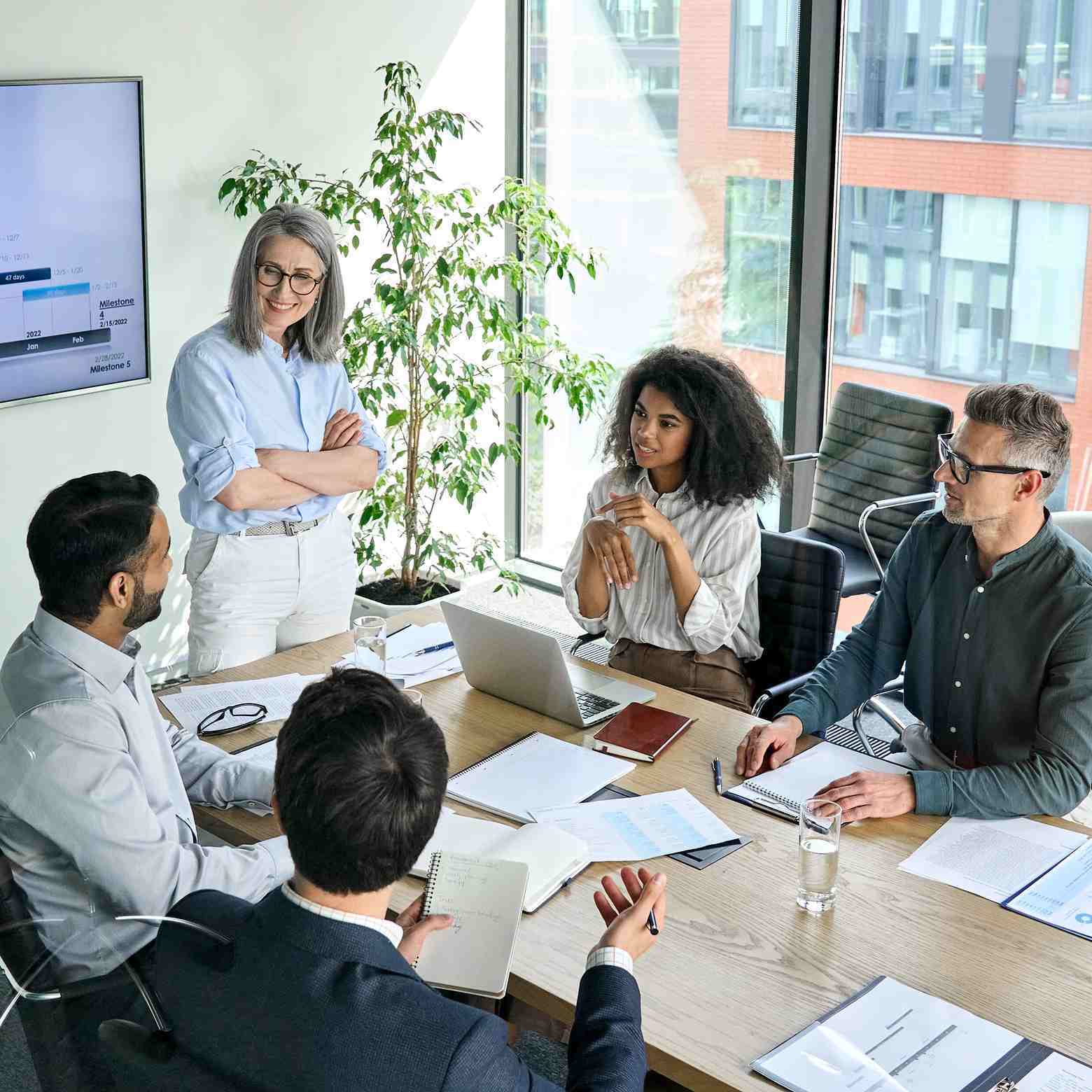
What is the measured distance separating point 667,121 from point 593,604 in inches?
99.9

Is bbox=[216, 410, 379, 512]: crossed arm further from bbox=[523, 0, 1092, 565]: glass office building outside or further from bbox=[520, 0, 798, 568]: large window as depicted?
bbox=[523, 0, 1092, 565]: glass office building outside

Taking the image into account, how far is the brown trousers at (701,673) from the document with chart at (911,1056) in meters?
1.24

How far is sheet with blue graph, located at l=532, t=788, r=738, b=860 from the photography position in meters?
2.01

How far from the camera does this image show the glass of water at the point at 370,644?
2535 millimetres

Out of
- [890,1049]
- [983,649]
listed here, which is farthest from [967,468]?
[890,1049]

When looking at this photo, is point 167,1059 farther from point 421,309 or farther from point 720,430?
point 421,309

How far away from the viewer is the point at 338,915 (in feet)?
4.36

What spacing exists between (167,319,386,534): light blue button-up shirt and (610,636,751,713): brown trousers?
906mm

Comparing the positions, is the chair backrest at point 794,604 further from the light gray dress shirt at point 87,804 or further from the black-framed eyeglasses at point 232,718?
the light gray dress shirt at point 87,804

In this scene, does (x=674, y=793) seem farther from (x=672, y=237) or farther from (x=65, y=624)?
(x=672, y=237)

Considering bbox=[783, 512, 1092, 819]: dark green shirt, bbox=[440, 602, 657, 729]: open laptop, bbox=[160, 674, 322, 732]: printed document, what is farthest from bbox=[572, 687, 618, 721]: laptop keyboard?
bbox=[160, 674, 322, 732]: printed document

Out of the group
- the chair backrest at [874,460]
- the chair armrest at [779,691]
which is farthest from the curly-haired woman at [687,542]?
the chair backrest at [874,460]

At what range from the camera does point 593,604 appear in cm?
295

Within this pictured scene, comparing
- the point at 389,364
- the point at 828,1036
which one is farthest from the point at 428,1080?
the point at 389,364
